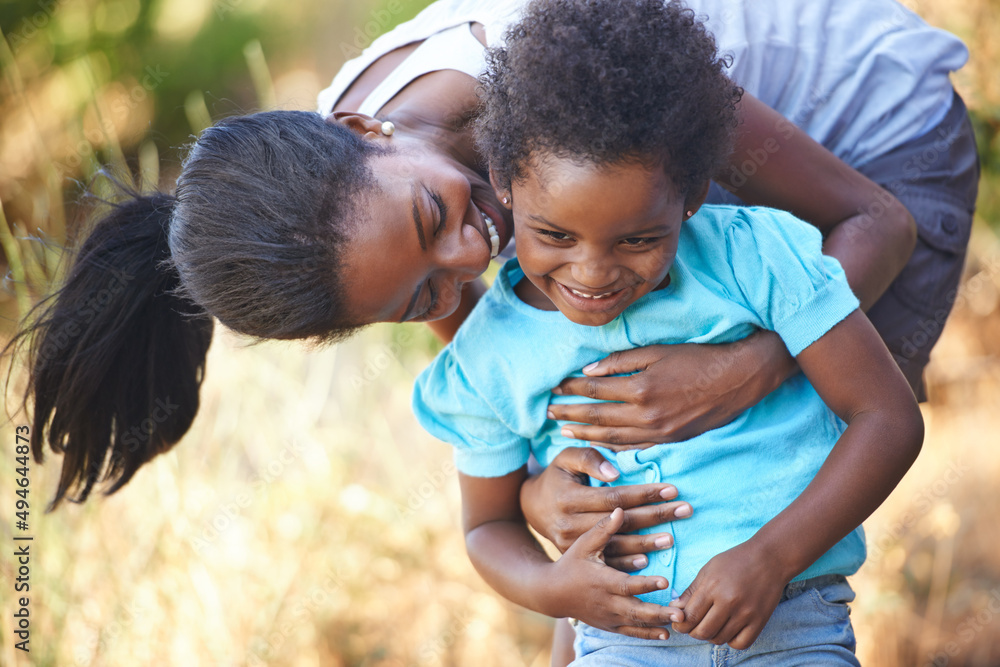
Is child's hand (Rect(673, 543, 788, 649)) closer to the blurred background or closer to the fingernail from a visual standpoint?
the fingernail

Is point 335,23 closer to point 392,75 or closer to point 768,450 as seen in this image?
point 392,75

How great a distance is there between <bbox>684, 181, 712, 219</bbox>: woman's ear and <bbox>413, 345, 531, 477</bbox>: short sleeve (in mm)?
565

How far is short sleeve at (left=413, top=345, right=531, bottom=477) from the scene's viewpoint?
1.74 metres

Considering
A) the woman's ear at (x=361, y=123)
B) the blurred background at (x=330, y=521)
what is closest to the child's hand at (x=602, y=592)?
the woman's ear at (x=361, y=123)

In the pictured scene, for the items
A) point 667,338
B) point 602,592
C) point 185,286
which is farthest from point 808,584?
point 185,286

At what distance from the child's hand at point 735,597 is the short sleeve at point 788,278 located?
15.1 inches

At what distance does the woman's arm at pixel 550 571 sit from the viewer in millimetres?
1553

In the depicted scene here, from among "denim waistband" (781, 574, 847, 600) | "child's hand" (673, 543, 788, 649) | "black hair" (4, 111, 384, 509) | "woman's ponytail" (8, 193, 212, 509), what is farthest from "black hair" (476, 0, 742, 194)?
"woman's ponytail" (8, 193, 212, 509)

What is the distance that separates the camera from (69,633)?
258cm

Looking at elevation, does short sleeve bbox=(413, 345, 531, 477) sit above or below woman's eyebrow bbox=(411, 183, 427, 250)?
below

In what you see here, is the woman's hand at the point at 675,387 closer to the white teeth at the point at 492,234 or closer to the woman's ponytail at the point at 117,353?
the white teeth at the point at 492,234

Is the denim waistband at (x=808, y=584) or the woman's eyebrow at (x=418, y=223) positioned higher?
the woman's eyebrow at (x=418, y=223)

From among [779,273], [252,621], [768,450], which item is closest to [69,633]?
[252,621]

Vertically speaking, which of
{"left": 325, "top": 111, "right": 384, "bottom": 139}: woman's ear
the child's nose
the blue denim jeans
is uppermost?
{"left": 325, "top": 111, "right": 384, "bottom": 139}: woman's ear
